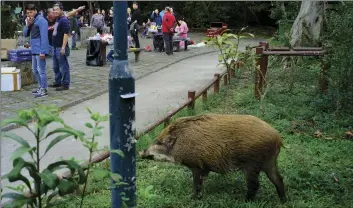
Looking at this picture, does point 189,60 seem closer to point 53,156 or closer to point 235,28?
point 53,156

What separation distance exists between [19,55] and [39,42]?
1646 mm

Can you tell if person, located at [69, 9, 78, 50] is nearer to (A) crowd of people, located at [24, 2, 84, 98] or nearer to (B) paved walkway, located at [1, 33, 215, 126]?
(B) paved walkway, located at [1, 33, 215, 126]

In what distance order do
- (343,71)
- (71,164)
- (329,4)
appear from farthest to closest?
(329,4)
(343,71)
(71,164)

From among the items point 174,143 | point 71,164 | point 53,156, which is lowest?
point 53,156

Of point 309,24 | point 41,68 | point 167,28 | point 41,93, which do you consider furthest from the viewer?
point 167,28

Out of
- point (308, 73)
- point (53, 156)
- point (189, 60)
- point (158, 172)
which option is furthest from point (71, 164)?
point (189, 60)

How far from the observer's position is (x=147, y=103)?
930 centimetres

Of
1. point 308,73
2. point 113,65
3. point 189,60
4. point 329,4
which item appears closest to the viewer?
point 113,65

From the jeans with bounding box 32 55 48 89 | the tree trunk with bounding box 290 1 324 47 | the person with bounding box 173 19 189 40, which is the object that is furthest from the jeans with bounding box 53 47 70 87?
the person with bounding box 173 19 189 40

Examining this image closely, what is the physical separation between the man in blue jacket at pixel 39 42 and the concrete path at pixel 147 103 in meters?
1.01

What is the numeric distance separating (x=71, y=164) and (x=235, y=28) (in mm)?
29977

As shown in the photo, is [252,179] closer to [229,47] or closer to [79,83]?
[229,47]

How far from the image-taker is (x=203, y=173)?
13.8 ft

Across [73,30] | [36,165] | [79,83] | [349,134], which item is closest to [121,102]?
[36,165]
